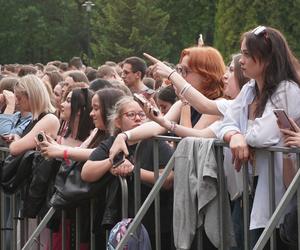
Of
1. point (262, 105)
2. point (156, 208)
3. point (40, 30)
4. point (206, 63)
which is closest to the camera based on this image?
point (262, 105)

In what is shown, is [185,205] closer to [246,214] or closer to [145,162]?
[246,214]

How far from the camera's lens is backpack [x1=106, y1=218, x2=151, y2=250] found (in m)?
6.96

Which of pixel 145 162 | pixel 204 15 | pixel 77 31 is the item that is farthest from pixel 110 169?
pixel 77 31

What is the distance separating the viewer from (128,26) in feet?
200

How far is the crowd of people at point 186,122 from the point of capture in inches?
235

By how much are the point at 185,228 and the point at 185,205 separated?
0.46ft

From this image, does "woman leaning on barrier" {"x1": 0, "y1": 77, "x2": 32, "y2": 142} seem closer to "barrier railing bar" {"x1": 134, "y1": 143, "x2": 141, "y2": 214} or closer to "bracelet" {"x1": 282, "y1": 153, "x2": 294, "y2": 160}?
"barrier railing bar" {"x1": 134, "y1": 143, "x2": 141, "y2": 214}

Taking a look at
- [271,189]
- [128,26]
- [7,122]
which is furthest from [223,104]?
[128,26]

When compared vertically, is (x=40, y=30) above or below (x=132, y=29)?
above

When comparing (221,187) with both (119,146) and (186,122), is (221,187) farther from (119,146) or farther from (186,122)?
(186,122)

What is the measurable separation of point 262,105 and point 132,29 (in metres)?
54.3

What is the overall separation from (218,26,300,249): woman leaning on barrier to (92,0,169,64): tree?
53.2m

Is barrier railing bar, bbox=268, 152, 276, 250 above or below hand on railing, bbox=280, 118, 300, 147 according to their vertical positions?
below

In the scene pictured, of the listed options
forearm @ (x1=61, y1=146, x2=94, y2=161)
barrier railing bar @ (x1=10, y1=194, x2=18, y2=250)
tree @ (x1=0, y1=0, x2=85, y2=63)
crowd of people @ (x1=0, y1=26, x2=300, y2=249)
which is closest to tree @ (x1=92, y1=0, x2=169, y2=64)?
tree @ (x1=0, y1=0, x2=85, y2=63)
